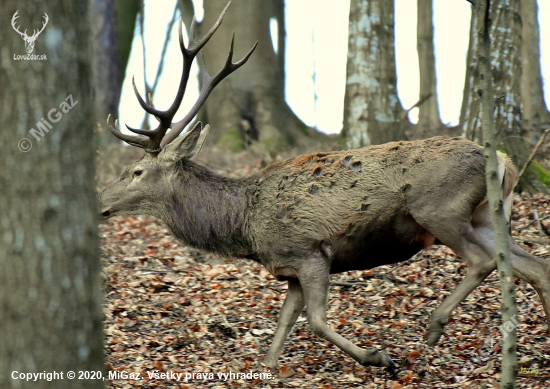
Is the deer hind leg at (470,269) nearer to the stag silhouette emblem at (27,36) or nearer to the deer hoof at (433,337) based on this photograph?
the deer hoof at (433,337)

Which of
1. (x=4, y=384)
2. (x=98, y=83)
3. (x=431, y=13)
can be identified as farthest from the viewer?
(x=431, y=13)

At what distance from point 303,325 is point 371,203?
1.85 metres

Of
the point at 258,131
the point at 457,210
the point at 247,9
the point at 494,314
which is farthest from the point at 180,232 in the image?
the point at 247,9

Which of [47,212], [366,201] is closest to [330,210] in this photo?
[366,201]

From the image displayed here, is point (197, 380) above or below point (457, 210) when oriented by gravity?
below

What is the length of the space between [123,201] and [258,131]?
9631 mm

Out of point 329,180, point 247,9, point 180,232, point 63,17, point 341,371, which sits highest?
point 247,9

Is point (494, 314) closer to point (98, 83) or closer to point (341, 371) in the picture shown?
point (341, 371)

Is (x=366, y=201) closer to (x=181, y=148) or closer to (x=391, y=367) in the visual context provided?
(x=391, y=367)

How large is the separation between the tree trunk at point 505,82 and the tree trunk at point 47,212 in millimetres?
7223

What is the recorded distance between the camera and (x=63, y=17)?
10.7ft

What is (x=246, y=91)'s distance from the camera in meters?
16.5

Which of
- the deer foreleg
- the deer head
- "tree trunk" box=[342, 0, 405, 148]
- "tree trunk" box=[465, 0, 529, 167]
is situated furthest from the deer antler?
"tree trunk" box=[465, 0, 529, 167]

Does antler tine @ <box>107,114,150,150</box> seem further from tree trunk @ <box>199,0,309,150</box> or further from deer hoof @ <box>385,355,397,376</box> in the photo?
tree trunk @ <box>199,0,309,150</box>
